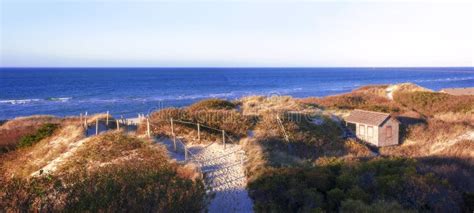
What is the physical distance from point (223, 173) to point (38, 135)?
12989mm

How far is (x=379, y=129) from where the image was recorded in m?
21.9

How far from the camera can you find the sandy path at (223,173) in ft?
39.9

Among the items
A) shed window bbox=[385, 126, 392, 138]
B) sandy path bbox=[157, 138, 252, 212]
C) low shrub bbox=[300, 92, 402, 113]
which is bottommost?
sandy path bbox=[157, 138, 252, 212]

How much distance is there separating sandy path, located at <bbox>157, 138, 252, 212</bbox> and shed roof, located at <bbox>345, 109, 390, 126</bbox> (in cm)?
835

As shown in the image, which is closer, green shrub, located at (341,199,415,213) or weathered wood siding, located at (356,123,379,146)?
green shrub, located at (341,199,415,213)

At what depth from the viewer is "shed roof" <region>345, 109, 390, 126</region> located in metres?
22.2

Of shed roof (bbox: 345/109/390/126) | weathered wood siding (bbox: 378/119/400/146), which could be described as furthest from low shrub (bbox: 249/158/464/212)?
shed roof (bbox: 345/109/390/126)

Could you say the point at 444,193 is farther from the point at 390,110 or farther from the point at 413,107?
the point at 413,107

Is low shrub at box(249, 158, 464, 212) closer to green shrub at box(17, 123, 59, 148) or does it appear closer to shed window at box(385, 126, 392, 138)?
shed window at box(385, 126, 392, 138)

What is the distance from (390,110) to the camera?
29609 millimetres

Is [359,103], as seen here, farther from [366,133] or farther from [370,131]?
[370,131]

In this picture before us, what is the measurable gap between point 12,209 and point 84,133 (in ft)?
50.3

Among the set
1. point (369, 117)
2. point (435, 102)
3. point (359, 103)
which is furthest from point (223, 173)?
point (435, 102)

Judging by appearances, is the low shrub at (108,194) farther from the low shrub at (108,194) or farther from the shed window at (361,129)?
the shed window at (361,129)
